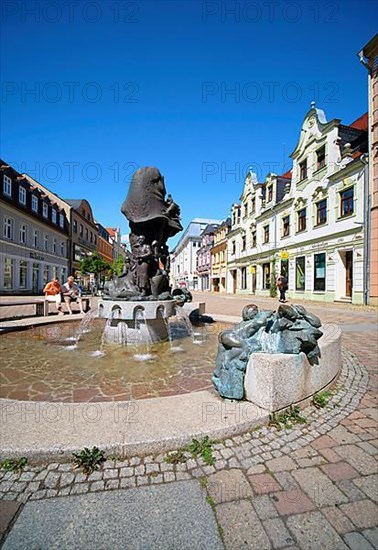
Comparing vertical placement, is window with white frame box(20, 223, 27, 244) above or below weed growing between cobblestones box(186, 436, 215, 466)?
above

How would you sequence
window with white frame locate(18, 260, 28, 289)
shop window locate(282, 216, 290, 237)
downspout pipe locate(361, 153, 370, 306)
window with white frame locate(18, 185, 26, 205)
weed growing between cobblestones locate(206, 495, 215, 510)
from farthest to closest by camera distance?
window with white frame locate(18, 260, 28, 289) < window with white frame locate(18, 185, 26, 205) < shop window locate(282, 216, 290, 237) < downspout pipe locate(361, 153, 370, 306) < weed growing between cobblestones locate(206, 495, 215, 510)

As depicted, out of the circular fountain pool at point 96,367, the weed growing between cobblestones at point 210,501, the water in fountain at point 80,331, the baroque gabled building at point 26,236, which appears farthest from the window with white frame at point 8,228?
the weed growing between cobblestones at point 210,501

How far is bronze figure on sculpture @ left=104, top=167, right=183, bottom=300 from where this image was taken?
23.8ft

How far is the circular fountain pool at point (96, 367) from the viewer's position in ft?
11.8

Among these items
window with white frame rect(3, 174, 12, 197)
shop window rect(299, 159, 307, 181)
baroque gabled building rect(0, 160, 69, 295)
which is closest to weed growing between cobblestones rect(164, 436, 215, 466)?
shop window rect(299, 159, 307, 181)

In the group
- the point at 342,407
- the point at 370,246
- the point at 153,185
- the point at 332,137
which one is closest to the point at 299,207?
the point at 332,137

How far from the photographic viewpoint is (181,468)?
2.09 meters

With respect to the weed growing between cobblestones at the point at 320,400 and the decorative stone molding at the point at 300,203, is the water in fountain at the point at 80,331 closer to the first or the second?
the weed growing between cobblestones at the point at 320,400

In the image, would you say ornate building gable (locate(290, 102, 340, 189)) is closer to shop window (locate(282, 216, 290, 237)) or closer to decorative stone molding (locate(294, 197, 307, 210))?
decorative stone molding (locate(294, 197, 307, 210))

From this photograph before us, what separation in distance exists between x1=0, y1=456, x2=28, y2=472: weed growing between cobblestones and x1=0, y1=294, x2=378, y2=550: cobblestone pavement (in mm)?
41

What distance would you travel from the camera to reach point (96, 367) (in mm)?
4586

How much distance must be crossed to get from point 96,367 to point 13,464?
99.7 inches

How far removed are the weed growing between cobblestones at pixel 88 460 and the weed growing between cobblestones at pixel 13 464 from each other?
38cm

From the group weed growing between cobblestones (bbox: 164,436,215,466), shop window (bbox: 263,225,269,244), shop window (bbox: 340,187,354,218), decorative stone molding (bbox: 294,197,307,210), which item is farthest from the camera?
shop window (bbox: 263,225,269,244)
